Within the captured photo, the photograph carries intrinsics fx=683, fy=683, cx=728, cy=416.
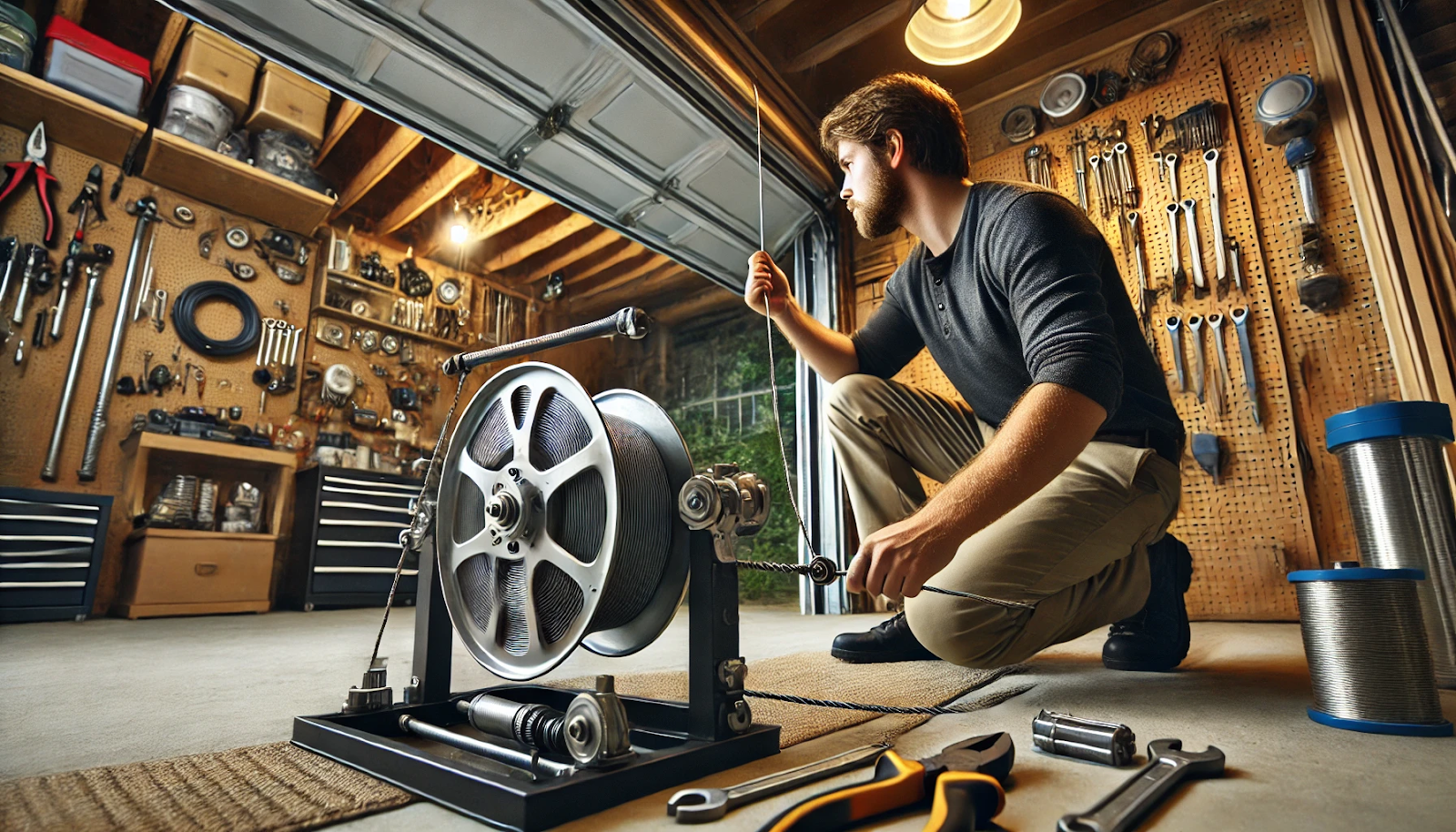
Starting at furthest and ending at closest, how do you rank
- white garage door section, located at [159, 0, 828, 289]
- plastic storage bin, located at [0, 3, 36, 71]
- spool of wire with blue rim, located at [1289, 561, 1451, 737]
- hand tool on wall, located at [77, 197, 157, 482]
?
1. hand tool on wall, located at [77, 197, 157, 482]
2. plastic storage bin, located at [0, 3, 36, 71]
3. white garage door section, located at [159, 0, 828, 289]
4. spool of wire with blue rim, located at [1289, 561, 1451, 737]

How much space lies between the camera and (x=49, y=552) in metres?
3.50

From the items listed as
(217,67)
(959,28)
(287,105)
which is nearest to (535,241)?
(287,105)

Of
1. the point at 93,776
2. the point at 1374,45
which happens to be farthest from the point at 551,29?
the point at 1374,45

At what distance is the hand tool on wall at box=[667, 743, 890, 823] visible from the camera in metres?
0.78

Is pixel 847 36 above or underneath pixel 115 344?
above

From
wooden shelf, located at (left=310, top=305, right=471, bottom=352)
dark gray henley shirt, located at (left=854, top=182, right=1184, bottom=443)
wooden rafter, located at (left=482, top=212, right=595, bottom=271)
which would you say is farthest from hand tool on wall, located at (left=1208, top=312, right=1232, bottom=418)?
wooden shelf, located at (left=310, top=305, right=471, bottom=352)

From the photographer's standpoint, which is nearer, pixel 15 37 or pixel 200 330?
pixel 15 37

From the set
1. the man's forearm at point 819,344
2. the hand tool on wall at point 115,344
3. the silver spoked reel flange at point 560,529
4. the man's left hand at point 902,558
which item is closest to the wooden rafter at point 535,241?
the hand tool on wall at point 115,344

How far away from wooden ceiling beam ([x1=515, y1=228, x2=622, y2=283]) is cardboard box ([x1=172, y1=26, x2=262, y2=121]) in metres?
2.68

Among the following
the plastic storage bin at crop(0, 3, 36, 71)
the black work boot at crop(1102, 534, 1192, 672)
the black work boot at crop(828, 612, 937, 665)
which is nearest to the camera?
the black work boot at crop(1102, 534, 1192, 672)

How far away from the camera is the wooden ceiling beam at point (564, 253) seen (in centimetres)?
647

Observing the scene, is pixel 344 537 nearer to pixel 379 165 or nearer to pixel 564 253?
pixel 379 165

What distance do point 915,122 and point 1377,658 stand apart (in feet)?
4.87

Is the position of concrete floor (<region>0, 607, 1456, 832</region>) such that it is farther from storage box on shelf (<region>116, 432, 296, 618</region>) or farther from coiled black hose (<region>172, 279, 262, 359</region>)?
coiled black hose (<region>172, 279, 262, 359</region>)
